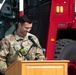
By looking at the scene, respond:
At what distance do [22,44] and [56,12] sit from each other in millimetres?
2299

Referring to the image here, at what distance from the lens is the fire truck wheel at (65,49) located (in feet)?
25.5

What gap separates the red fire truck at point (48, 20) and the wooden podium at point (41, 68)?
304 cm

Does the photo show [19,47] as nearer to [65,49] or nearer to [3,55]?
[3,55]

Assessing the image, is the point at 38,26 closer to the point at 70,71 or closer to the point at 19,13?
the point at 19,13

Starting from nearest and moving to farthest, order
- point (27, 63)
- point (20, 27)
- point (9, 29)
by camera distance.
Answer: point (27, 63) < point (20, 27) < point (9, 29)

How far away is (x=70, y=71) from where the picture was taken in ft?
25.8

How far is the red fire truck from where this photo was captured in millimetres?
7434

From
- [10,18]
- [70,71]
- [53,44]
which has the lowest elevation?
[70,71]

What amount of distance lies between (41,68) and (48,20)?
335 centimetres

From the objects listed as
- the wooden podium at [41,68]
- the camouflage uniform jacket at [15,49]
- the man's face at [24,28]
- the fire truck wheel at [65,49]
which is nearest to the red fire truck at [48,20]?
the fire truck wheel at [65,49]

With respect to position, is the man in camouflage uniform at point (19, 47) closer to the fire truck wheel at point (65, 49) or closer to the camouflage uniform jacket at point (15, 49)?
the camouflage uniform jacket at point (15, 49)

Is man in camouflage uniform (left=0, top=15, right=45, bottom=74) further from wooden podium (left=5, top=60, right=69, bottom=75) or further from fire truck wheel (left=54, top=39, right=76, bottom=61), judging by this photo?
fire truck wheel (left=54, top=39, right=76, bottom=61)

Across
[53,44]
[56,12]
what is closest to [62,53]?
[53,44]

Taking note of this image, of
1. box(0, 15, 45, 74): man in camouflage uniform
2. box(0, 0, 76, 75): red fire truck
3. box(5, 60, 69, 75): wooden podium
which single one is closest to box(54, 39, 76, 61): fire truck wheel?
box(0, 0, 76, 75): red fire truck
